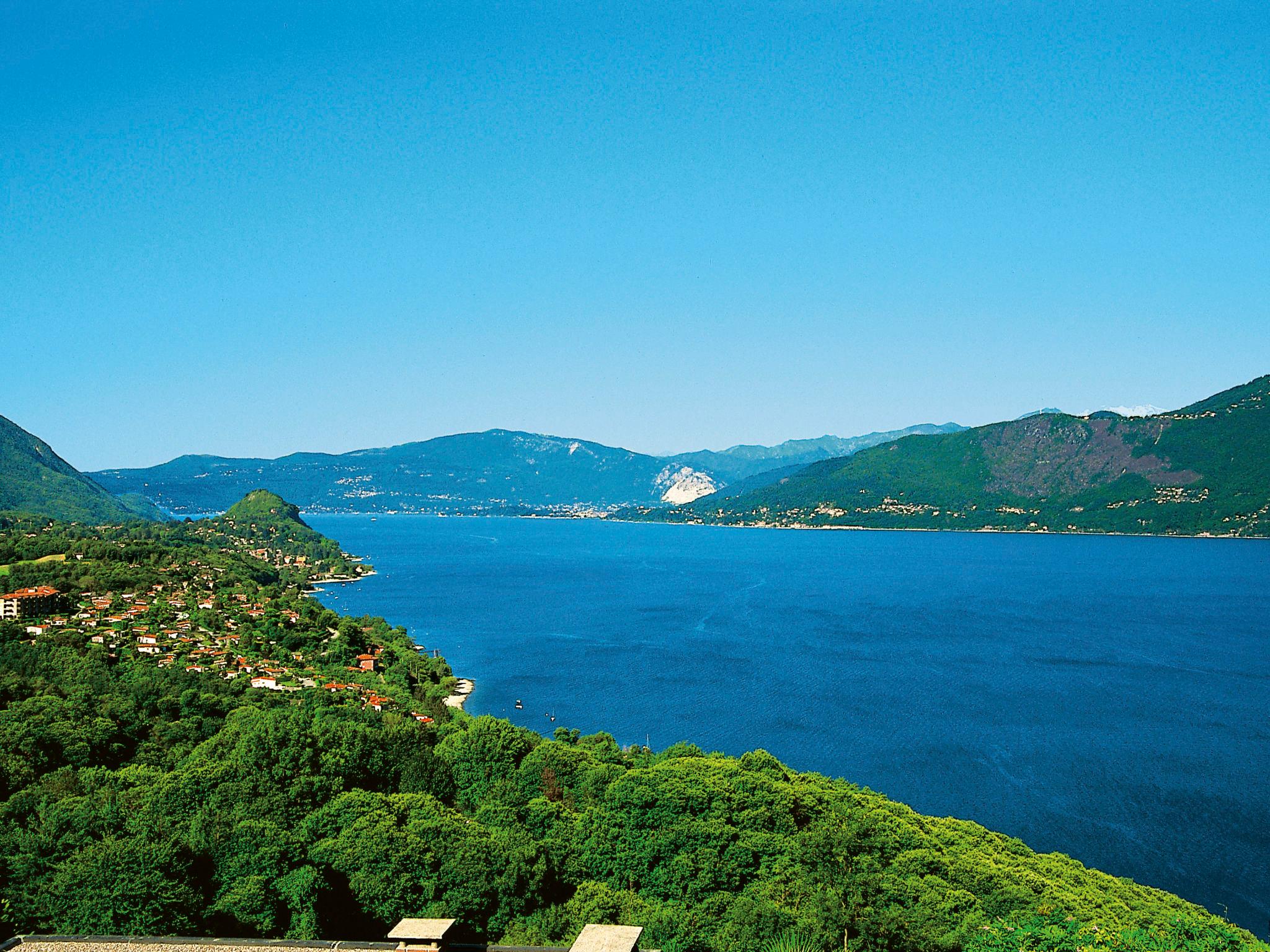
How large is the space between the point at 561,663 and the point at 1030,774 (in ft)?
93.0

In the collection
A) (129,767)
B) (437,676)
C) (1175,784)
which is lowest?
(1175,784)

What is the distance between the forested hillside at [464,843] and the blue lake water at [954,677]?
9.06m

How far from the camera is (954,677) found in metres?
51.6

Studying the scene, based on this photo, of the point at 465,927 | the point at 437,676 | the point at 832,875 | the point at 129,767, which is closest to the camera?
the point at 465,927

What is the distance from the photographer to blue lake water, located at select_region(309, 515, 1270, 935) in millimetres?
31516

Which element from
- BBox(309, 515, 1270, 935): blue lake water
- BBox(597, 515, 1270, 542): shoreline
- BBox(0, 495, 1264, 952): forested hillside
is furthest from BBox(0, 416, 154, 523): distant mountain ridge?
BBox(597, 515, 1270, 542): shoreline

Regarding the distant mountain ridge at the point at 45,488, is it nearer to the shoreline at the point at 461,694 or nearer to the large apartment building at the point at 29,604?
the large apartment building at the point at 29,604

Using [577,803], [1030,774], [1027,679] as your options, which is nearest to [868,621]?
[1027,679]

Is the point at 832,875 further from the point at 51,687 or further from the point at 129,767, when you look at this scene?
the point at 51,687

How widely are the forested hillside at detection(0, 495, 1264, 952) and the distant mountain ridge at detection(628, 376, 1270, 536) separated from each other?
143518mm

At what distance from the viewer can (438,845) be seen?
1620 cm

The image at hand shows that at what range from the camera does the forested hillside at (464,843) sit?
14320 mm

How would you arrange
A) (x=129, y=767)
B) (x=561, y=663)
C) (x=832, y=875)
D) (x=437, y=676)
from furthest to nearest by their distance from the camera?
(x=561, y=663) < (x=437, y=676) < (x=129, y=767) < (x=832, y=875)

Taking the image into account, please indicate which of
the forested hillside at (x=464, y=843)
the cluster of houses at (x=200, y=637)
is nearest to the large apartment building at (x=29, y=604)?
the cluster of houses at (x=200, y=637)
